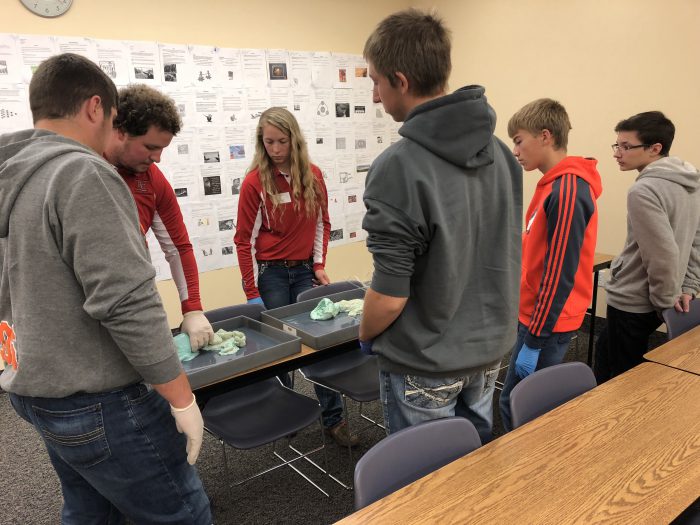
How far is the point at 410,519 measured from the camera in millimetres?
1016

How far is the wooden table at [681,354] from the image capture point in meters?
1.69

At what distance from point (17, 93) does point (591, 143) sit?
405 cm

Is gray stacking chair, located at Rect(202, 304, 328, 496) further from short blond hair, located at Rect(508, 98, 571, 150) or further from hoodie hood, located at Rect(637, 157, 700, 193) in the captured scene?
hoodie hood, located at Rect(637, 157, 700, 193)

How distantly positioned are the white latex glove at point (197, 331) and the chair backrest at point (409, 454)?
0.83 m

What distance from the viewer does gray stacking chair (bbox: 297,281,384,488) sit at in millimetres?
2263

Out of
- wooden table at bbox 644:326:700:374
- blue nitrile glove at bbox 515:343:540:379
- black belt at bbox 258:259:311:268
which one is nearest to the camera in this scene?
wooden table at bbox 644:326:700:374

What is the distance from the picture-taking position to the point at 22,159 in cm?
99

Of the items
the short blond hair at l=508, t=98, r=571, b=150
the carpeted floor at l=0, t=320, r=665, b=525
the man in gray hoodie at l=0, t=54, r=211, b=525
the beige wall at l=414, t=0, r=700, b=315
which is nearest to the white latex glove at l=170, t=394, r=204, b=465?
the man in gray hoodie at l=0, t=54, r=211, b=525

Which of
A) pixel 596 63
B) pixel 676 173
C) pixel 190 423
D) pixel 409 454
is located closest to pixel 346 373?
pixel 409 454

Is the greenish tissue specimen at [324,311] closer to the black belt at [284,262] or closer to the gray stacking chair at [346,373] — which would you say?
the gray stacking chair at [346,373]

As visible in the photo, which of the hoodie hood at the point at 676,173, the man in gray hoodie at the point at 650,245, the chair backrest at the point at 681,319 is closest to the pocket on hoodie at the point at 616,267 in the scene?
the man in gray hoodie at the point at 650,245

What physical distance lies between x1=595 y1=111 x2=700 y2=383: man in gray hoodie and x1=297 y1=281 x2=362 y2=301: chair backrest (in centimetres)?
125

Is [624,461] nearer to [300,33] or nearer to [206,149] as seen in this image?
[206,149]

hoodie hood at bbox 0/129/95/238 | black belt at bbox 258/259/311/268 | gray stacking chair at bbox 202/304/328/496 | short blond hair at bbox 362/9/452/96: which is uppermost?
short blond hair at bbox 362/9/452/96
